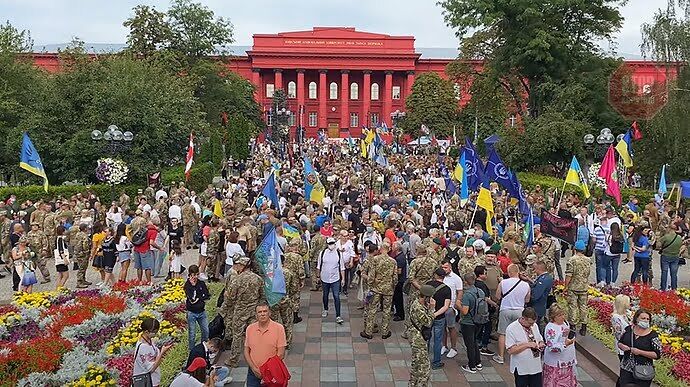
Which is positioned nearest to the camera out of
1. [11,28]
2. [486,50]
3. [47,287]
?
[47,287]

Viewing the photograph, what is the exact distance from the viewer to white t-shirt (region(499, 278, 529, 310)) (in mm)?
8445

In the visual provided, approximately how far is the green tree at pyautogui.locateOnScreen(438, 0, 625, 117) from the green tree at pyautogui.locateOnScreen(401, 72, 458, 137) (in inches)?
728

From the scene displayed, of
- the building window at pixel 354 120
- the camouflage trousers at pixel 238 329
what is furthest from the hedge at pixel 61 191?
the building window at pixel 354 120

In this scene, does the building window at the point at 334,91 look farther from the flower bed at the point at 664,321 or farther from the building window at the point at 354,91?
the flower bed at the point at 664,321

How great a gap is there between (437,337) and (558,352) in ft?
7.01

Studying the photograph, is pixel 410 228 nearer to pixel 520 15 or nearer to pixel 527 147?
pixel 527 147

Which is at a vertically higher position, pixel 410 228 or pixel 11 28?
pixel 11 28

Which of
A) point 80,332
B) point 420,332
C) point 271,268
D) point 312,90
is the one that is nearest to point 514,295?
point 420,332

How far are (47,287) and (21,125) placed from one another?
17.4 metres

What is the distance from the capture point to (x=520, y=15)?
117 ft

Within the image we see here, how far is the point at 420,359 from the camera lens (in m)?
7.36

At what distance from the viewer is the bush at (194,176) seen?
96.9ft

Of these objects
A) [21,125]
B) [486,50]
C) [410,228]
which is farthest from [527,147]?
[21,125]

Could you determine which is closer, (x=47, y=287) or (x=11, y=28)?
(x=47, y=287)
